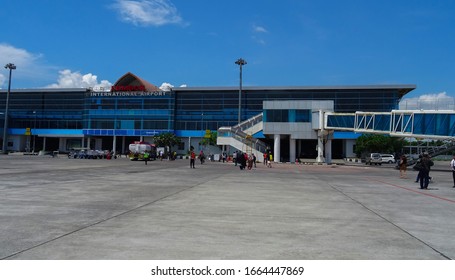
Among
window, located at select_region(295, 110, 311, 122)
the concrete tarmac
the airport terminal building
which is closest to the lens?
the concrete tarmac

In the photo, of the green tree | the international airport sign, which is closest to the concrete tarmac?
the green tree

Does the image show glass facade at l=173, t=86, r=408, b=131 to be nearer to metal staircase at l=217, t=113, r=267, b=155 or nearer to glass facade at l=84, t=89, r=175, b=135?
glass facade at l=84, t=89, r=175, b=135

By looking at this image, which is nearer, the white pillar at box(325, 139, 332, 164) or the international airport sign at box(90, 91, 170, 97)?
the white pillar at box(325, 139, 332, 164)

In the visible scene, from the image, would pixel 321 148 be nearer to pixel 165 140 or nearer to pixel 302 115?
pixel 302 115

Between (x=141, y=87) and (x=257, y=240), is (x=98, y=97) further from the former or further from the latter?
(x=257, y=240)

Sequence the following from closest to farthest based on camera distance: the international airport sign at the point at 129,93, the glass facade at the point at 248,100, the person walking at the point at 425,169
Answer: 1. the person walking at the point at 425,169
2. the glass facade at the point at 248,100
3. the international airport sign at the point at 129,93

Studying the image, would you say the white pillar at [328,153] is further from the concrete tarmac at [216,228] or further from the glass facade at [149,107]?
the concrete tarmac at [216,228]

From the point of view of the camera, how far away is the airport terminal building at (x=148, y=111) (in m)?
82.2

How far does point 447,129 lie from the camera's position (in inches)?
1618

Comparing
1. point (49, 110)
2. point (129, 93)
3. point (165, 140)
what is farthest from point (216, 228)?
point (49, 110)

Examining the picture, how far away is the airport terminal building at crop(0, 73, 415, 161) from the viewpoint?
8219cm

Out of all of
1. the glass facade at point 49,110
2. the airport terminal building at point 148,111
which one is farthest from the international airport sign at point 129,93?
the glass facade at point 49,110

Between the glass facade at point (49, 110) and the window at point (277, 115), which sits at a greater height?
the glass facade at point (49, 110)

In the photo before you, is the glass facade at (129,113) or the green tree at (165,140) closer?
the green tree at (165,140)
